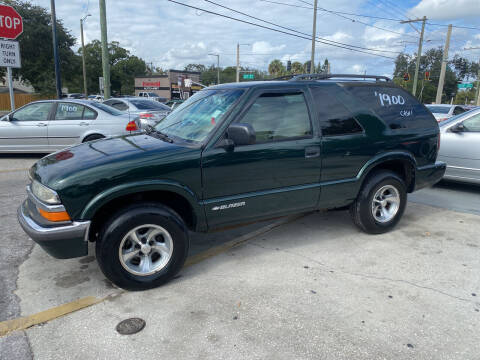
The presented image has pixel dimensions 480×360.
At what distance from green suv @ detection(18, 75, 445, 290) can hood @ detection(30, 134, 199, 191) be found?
11 millimetres

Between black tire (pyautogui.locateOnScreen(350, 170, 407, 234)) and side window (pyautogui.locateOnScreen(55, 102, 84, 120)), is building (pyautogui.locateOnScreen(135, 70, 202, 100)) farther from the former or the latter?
black tire (pyautogui.locateOnScreen(350, 170, 407, 234))

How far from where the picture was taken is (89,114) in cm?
858

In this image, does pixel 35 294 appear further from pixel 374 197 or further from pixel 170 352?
pixel 374 197

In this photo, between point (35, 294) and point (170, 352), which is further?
point (35, 294)

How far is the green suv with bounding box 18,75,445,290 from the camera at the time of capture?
291 centimetres

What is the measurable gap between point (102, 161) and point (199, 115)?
116cm

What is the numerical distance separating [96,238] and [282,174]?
1824mm

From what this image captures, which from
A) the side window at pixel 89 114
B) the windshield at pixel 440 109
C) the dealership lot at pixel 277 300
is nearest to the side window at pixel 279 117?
the dealership lot at pixel 277 300

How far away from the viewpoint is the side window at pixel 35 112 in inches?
339

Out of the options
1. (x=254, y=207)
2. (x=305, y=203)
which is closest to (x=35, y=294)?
(x=254, y=207)

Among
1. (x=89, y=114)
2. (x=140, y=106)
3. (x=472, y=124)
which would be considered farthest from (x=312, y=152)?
(x=140, y=106)

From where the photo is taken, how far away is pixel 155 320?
2758mm

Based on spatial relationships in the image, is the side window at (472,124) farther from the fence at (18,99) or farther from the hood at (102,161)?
the fence at (18,99)

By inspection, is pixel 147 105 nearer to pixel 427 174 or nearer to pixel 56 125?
pixel 56 125
